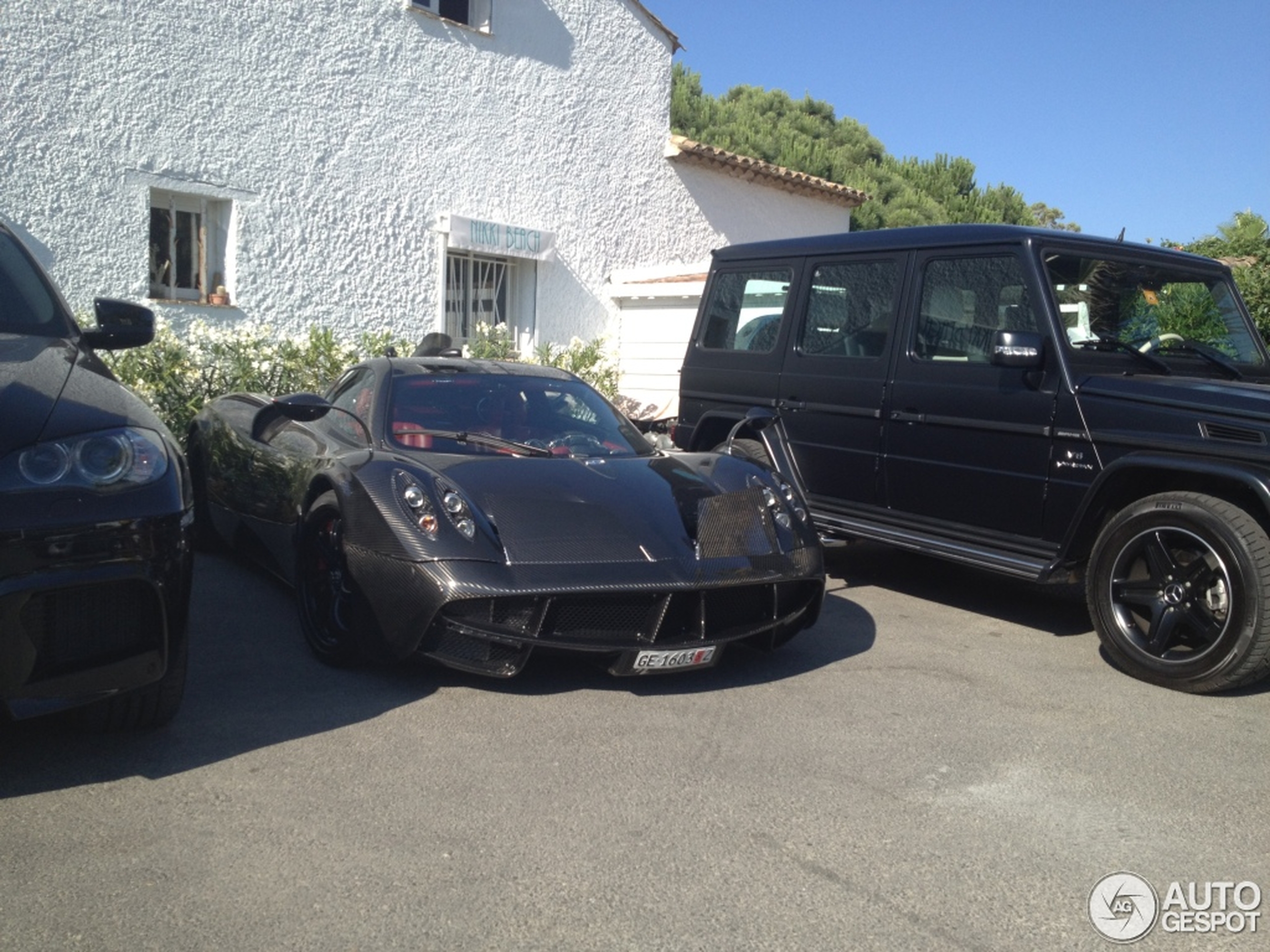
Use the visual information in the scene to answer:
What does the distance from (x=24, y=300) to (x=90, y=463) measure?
1.60 m

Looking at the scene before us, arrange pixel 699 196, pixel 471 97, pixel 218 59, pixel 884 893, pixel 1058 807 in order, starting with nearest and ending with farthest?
1. pixel 884 893
2. pixel 1058 807
3. pixel 218 59
4. pixel 471 97
5. pixel 699 196

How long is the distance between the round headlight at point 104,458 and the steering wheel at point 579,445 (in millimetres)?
2260

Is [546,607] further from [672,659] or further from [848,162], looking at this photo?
[848,162]

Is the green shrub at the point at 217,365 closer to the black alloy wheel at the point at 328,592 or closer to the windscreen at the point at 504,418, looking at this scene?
the windscreen at the point at 504,418

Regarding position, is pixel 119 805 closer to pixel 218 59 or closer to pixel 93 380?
pixel 93 380

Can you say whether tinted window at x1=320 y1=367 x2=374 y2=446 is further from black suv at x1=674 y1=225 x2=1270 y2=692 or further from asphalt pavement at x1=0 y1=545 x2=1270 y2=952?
black suv at x1=674 y1=225 x2=1270 y2=692

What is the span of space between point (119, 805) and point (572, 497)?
2008 mm

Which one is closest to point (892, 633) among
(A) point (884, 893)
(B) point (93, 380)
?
(A) point (884, 893)

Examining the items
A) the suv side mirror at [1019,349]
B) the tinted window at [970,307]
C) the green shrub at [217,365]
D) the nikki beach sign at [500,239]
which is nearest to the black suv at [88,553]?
the suv side mirror at [1019,349]

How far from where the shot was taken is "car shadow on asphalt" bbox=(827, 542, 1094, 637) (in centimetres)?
630

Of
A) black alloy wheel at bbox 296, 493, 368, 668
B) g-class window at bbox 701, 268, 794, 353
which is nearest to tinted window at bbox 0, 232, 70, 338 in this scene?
black alloy wheel at bbox 296, 493, 368, 668

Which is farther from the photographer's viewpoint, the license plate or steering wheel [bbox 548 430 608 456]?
steering wheel [bbox 548 430 608 456]

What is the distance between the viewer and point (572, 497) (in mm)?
4734

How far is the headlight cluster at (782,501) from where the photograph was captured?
505 cm
